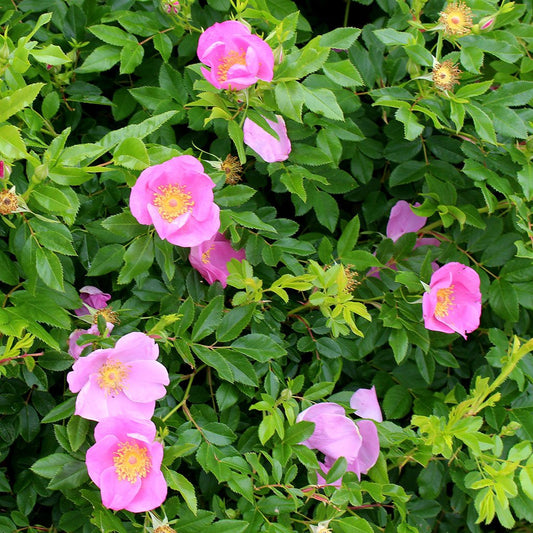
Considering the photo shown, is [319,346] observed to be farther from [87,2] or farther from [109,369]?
[87,2]

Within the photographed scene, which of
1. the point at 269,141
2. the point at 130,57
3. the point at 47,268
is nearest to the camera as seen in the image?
the point at 47,268

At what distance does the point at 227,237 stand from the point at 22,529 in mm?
626

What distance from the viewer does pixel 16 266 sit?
111 cm

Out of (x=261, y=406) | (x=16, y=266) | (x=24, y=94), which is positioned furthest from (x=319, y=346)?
(x=24, y=94)

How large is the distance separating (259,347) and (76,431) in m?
0.32

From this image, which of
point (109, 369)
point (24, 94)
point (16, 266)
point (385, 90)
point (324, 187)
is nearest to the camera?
point (24, 94)

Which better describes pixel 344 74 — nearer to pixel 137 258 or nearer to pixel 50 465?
pixel 137 258

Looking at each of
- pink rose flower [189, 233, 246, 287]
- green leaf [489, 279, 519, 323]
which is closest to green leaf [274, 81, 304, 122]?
pink rose flower [189, 233, 246, 287]

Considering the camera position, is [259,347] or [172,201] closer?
[172,201]

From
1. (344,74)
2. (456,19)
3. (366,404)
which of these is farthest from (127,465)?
(456,19)

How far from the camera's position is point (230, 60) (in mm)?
1073

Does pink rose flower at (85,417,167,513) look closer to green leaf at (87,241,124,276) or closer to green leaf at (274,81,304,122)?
green leaf at (87,241,124,276)

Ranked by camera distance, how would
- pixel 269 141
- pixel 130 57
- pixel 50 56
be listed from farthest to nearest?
pixel 130 57 < pixel 269 141 < pixel 50 56

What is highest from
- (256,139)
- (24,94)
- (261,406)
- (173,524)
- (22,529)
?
(24,94)
